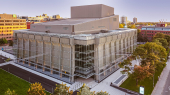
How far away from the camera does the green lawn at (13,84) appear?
29970 millimetres

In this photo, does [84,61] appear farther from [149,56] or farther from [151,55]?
[151,55]

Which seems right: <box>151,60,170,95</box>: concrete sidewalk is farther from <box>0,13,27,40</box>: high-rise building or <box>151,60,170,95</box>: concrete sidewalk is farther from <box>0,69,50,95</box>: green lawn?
<box>0,13,27,40</box>: high-rise building

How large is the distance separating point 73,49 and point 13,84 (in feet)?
52.5

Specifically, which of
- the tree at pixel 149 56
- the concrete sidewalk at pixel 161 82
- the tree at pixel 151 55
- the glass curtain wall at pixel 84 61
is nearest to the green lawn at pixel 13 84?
the glass curtain wall at pixel 84 61

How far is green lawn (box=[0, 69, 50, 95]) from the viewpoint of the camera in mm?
29970

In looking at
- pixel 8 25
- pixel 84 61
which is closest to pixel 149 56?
pixel 84 61

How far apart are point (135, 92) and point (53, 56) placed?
2182cm

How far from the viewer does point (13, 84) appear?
3272 cm

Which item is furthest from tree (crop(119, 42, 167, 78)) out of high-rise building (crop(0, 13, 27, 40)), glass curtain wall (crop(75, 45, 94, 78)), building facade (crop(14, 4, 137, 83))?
high-rise building (crop(0, 13, 27, 40))

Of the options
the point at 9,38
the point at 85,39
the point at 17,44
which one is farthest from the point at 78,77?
the point at 9,38

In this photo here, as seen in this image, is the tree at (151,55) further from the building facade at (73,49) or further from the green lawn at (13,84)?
the green lawn at (13,84)

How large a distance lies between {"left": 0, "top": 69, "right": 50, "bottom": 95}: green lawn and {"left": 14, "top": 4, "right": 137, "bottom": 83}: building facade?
7.09 metres

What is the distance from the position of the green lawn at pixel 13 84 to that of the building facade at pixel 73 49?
23.3 ft

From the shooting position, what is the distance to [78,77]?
3669cm
